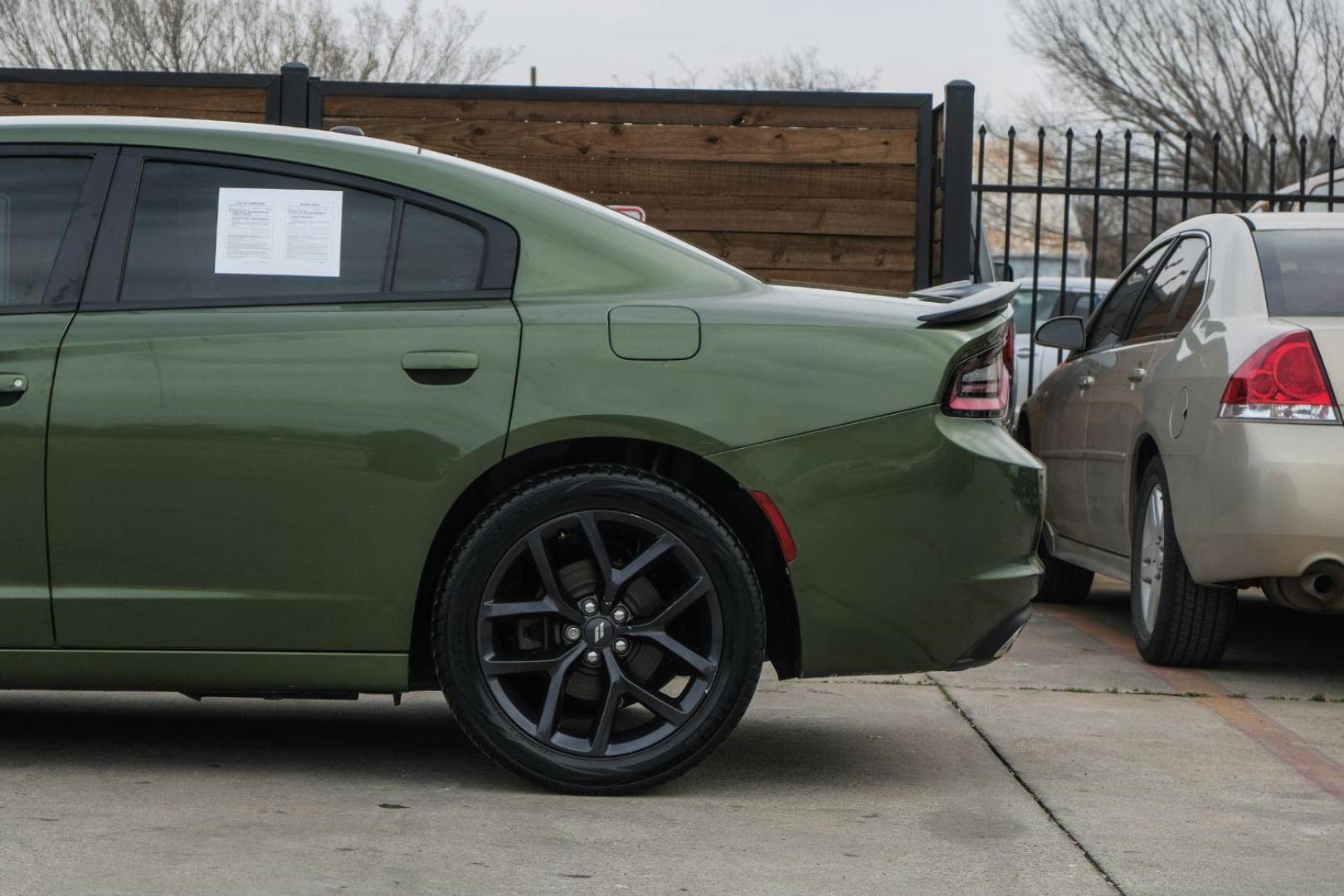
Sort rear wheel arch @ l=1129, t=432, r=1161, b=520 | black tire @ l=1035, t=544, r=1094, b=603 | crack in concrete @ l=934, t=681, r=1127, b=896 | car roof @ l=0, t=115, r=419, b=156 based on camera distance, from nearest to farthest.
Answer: crack in concrete @ l=934, t=681, r=1127, b=896, car roof @ l=0, t=115, r=419, b=156, rear wheel arch @ l=1129, t=432, r=1161, b=520, black tire @ l=1035, t=544, r=1094, b=603

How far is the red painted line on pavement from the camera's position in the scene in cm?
471

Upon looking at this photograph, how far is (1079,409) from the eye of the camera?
7.43 m

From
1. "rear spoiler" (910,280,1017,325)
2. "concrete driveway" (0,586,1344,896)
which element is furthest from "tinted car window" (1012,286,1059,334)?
"rear spoiler" (910,280,1017,325)

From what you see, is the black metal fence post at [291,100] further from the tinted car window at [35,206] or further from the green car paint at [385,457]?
the green car paint at [385,457]

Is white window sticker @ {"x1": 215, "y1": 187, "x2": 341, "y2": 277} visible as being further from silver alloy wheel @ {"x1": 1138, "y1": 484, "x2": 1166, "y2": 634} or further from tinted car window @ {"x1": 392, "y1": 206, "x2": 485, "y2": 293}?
silver alloy wheel @ {"x1": 1138, "y1": 484, "x2": 1166, "y2": 634}

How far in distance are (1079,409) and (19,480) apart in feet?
15.0

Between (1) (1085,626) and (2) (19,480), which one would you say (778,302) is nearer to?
(2) (19,480)

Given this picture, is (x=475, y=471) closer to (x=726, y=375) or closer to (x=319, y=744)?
(x=726, y=375)

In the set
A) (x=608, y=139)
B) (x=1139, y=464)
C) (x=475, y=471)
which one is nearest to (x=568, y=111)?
(x=608, y=139)

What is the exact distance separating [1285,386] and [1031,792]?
1.81 m

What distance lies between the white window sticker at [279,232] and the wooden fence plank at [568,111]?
180 inches

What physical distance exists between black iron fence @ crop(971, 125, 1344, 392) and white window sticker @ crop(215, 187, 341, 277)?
2.51 metres

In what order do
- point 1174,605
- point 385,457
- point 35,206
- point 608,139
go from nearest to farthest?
point 385,457 < point 35,206 < point 1174,605 < point 608,139

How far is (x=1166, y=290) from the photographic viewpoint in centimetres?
681
